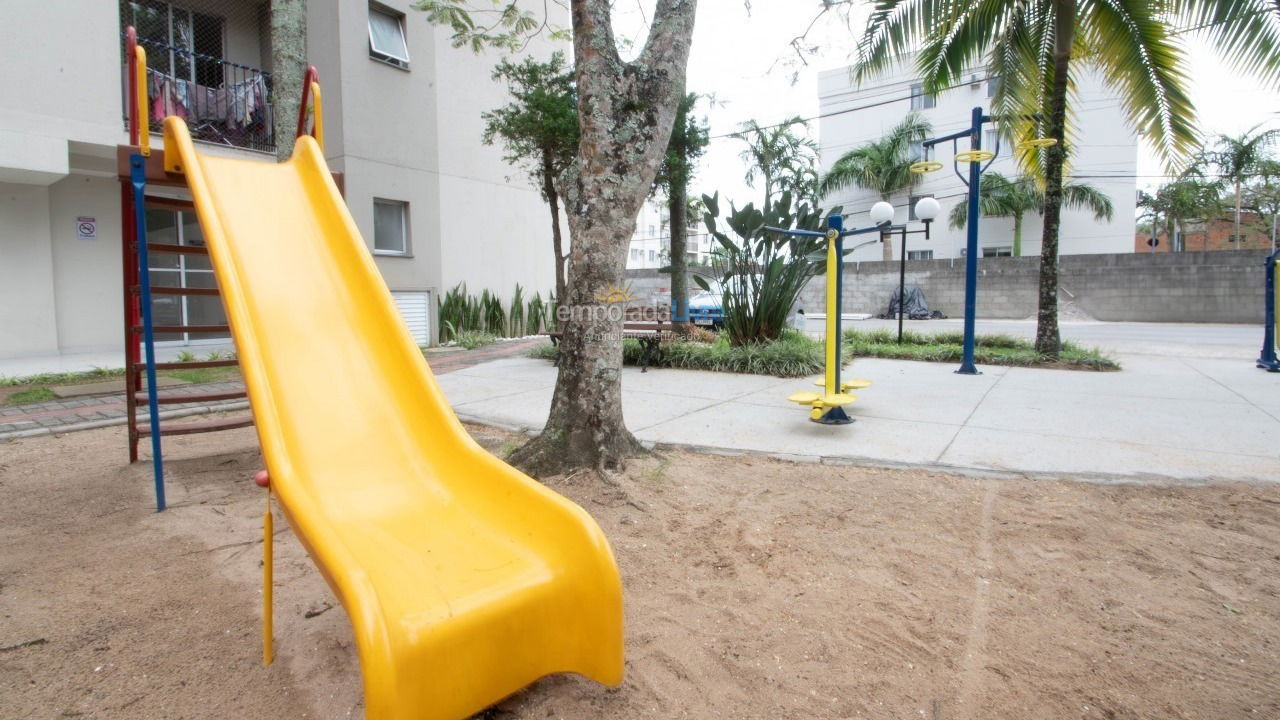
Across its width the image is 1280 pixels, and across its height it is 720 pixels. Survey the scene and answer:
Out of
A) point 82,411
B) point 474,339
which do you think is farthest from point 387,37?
point 82,411

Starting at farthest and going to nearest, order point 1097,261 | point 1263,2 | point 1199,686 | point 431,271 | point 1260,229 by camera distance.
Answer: point 1260,229 → point 1097,261 → point 431,271 → point 1263,2 → point 1199,686

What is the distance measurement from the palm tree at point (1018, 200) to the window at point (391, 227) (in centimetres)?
2175

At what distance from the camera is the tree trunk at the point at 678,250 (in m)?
10.4

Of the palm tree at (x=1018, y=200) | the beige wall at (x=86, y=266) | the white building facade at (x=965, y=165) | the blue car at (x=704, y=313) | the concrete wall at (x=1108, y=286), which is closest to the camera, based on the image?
the beige wall at (x=86, y=266)

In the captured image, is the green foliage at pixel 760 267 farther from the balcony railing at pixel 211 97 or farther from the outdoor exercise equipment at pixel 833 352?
the balcony railing at pixel 211 97

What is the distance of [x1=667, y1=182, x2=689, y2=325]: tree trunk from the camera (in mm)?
10438

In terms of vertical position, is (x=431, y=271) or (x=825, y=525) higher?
(x=431, y=271)

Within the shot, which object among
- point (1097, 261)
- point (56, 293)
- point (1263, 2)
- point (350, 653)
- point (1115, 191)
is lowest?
point (350, 653)

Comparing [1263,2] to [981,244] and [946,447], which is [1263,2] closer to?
[946,447]

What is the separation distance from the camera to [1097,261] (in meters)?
18.8

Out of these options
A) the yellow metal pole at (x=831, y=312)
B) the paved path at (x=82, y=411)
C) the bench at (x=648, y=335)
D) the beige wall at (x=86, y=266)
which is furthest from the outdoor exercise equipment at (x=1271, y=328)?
the beige wall at (x=86, y=266)

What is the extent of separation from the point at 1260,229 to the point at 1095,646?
41.9 meters

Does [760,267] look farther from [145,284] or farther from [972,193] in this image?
[145,284]

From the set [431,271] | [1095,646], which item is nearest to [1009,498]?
[1095,646]
